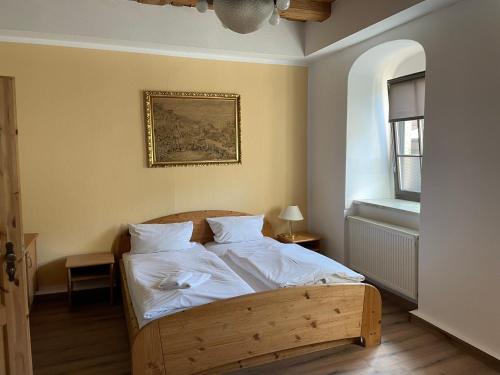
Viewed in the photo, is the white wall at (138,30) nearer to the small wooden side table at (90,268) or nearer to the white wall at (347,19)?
the white wall at (347,19)

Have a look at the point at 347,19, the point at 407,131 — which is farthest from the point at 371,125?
the point at 347,19

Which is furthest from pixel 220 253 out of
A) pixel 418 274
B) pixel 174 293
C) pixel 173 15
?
pixel 173 15

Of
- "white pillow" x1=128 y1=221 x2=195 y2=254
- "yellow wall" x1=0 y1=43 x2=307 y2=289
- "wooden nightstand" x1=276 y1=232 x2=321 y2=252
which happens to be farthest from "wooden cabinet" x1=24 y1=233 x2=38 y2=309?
"wooden nightstand" x1=276 y1=232 x2=321 y2=252

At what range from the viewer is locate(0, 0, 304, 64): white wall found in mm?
3062

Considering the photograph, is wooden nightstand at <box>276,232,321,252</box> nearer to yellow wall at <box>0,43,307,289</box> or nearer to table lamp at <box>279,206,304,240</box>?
table lamp at <box>279,206,304,240</box>

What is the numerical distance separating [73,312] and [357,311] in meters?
2.38

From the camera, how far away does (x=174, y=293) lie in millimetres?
2387

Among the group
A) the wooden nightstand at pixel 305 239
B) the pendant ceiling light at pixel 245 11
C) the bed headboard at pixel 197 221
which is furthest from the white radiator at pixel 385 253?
the pendant ceiling light at pixel 245 11

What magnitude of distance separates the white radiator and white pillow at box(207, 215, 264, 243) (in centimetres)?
96

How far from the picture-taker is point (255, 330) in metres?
2.35

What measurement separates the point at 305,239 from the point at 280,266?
1208mm

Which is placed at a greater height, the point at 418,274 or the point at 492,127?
the point at 492,127

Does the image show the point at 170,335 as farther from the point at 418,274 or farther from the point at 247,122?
the point at 247,122

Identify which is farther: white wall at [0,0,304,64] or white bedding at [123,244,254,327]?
white wall at [0,0,304,64]
